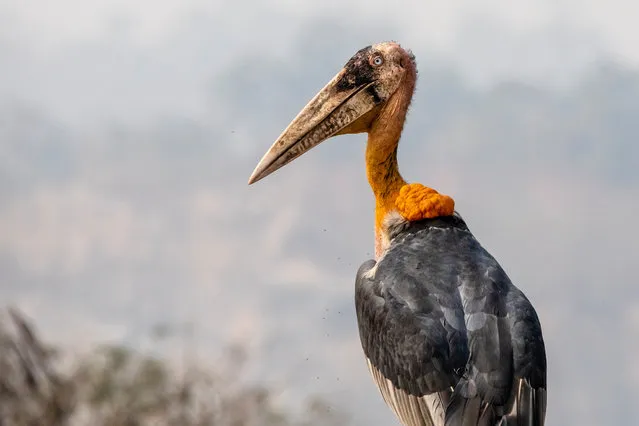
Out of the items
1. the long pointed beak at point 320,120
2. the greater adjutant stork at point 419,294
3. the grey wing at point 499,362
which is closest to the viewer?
the grey wing at point 499,362

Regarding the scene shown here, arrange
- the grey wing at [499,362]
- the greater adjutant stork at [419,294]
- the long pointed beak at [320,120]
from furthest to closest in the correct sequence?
the long pointed beak at [320,120] → the greater adjutant stork at [419,294] → the grey wing at [499,362]

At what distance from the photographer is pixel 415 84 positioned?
29.2 ft

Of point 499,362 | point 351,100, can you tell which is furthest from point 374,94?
point 499,362

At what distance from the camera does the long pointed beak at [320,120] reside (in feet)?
28.6

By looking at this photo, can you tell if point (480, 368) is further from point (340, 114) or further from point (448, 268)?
point (340, 114)

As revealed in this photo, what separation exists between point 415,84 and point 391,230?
1.26 meters

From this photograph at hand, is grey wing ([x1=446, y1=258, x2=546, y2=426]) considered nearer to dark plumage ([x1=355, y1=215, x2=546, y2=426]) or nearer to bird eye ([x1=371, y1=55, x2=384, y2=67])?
dark plumage ([x1=355, y1=215, x2=546, y2=426])

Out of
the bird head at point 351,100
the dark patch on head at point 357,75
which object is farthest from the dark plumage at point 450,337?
the dark patch on head at point 357,75

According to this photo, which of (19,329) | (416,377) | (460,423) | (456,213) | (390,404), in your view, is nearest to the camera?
(460,423)

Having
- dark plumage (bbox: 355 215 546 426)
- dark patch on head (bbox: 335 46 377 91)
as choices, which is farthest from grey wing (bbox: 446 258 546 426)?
dark patch on head (bbox: 335 46 377 91)

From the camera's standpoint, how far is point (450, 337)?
6.91m

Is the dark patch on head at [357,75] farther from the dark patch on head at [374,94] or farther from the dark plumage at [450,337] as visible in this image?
the dark plumage at [450,337]

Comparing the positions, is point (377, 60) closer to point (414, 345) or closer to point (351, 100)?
point (351, 100)

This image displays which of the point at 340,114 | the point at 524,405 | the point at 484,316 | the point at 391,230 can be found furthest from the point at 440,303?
the point at 340,114
